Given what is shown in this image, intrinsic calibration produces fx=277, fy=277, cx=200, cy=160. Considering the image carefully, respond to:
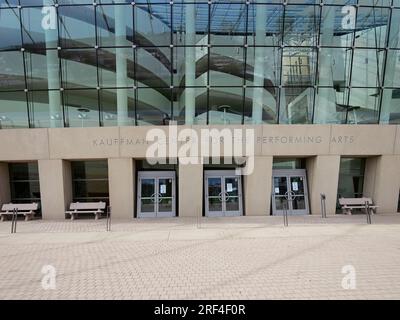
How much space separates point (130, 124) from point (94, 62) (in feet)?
12.8

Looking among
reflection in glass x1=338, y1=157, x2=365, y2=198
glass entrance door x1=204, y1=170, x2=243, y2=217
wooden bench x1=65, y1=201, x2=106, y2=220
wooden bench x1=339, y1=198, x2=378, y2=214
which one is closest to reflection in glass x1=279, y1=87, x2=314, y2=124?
reflection in glass x1=338, y1=157, x2=365, y2=198

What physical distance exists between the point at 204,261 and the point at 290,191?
9833mm

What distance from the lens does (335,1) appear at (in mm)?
14820

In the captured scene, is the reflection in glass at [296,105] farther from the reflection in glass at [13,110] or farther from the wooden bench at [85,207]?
the reflection in glass at [13,110]

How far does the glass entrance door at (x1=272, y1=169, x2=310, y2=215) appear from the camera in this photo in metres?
15.4

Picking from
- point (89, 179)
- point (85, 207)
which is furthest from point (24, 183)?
point (85, 207)

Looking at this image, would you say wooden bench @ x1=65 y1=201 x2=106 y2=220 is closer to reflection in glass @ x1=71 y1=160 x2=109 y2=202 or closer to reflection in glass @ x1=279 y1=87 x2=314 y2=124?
reflection in glass @ x1=71 y1=160 x2=109 y2=202

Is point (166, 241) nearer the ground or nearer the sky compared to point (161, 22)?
nearer the ground

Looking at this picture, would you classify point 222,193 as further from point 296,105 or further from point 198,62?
point 198,62

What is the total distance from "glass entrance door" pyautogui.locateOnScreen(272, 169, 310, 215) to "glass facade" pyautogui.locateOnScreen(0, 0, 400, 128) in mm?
3098

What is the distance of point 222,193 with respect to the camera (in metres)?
15.4

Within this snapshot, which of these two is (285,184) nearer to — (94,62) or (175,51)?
(175,51)
